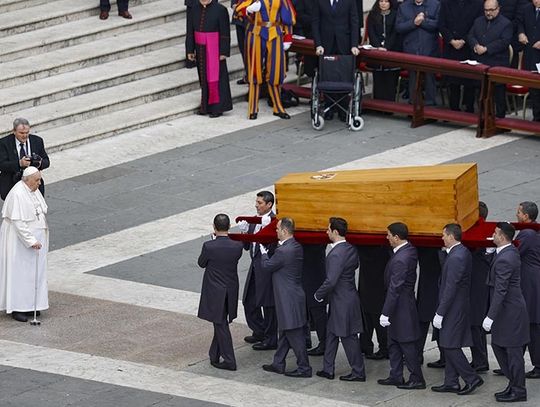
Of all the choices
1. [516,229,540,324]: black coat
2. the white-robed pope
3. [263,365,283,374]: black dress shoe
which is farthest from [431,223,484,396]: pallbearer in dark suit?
the white-robed pope

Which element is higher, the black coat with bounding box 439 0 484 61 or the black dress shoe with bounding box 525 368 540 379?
the black coat with bounding box 439 0 484 61

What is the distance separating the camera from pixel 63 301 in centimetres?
1728

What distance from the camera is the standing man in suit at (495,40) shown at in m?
23.4

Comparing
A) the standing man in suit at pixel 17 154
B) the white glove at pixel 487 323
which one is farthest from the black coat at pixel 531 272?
the standing man in suit at pixel 17 154

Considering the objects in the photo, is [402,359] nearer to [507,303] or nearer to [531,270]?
[507,303]

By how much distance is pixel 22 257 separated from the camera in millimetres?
16734

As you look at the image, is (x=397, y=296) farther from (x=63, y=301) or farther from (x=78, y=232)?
(x=78, y=232)

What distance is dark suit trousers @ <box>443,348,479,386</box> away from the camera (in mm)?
14594

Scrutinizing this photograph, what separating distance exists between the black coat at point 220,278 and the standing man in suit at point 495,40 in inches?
359

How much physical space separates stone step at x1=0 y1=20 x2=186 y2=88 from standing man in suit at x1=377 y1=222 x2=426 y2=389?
35.1 ft

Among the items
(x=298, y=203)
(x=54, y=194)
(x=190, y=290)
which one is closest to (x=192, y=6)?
(x=54, y=194)

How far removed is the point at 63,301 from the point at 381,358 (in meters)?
3.64

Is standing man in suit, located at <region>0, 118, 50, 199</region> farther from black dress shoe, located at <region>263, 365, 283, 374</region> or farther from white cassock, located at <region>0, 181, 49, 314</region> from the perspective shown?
black dress shoe, located at <region>263, 365, 283, 374</region>

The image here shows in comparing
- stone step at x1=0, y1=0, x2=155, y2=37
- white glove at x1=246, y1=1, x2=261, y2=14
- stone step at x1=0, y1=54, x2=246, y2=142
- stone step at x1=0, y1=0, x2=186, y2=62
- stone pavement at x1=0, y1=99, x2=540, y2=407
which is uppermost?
white glove at x1=246, y1=1, x2=261, y2=14
